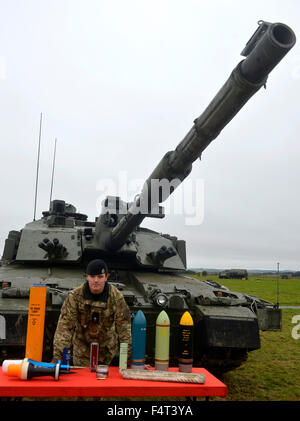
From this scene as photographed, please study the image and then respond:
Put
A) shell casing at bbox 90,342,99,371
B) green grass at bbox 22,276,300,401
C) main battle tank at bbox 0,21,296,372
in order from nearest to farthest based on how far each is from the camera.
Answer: shell casing at bbox 90,342,99,371 → main battle tank at bbox 0,21,296,372 → green grass at bbox 22,276,300,401

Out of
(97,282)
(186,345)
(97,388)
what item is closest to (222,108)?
(97,282)

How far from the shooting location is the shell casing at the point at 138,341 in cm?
402

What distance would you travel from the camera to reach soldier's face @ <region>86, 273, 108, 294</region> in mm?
4320

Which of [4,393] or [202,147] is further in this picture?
[202,147]

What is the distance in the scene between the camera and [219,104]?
4914 mm

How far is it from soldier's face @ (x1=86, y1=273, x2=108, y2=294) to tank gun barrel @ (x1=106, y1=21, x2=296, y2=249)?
2.12m

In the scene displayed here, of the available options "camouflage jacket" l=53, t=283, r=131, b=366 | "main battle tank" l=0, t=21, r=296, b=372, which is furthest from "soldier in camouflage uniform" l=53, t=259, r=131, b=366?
"main battle tank" l=0, t=21, r=296, b=372

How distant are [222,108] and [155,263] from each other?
4.50m

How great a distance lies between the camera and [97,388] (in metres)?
3.45

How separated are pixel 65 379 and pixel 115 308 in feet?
3.39

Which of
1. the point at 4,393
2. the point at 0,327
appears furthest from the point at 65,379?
the point at 0,327

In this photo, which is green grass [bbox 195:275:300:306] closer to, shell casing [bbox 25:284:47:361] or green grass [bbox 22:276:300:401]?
green grass [bbox 22:276:300:401]

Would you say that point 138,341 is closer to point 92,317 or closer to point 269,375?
point 92,317
